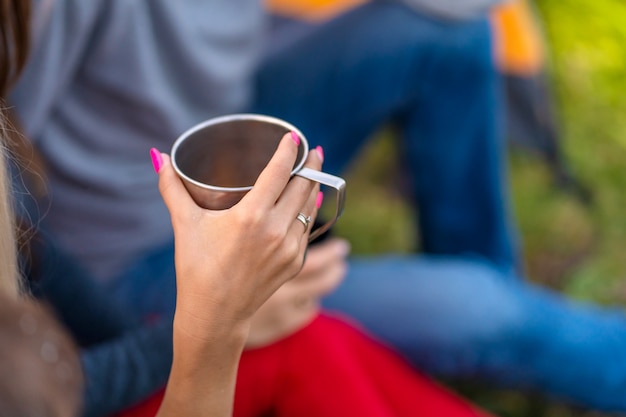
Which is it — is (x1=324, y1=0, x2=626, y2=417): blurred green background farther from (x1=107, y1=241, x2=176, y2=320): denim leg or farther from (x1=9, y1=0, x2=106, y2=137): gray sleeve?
(x1=9, y1=0, x2=106, y2=137): gray sleeve

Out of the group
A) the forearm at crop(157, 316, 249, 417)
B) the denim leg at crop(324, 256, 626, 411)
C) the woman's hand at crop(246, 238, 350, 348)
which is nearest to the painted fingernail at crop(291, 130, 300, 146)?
the forearm at crop(157, 316, 249, 417)

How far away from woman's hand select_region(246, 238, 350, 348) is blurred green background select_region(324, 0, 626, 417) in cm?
47

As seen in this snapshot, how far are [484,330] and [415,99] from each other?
0.42 meters

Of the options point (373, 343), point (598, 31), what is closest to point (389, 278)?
point (373, 343)

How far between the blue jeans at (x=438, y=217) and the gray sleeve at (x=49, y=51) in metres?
0.28

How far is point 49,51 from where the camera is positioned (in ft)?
2.81

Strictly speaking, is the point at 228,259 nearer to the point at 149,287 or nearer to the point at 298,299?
the point at 298,299

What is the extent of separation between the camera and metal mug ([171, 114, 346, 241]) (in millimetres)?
559

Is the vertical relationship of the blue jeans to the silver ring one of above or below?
below

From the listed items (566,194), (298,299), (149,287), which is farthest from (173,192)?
(566,194)

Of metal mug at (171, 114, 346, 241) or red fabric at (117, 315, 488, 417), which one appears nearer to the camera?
metal mug at (171, 114, 346, 241)

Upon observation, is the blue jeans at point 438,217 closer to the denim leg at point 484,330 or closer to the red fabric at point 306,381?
the denim leg at point 484,330

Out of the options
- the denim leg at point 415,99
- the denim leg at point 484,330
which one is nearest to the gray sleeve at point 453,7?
the denim leg at point 415,99

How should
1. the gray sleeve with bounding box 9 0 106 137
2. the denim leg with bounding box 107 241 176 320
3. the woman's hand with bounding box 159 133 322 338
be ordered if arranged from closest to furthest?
Answer: the woman's hand with bounding box 159 133 322 338 < the gray sleeve with bounding box 9 0 106 137 < the denim leg with bounding box 107 241 176 320
